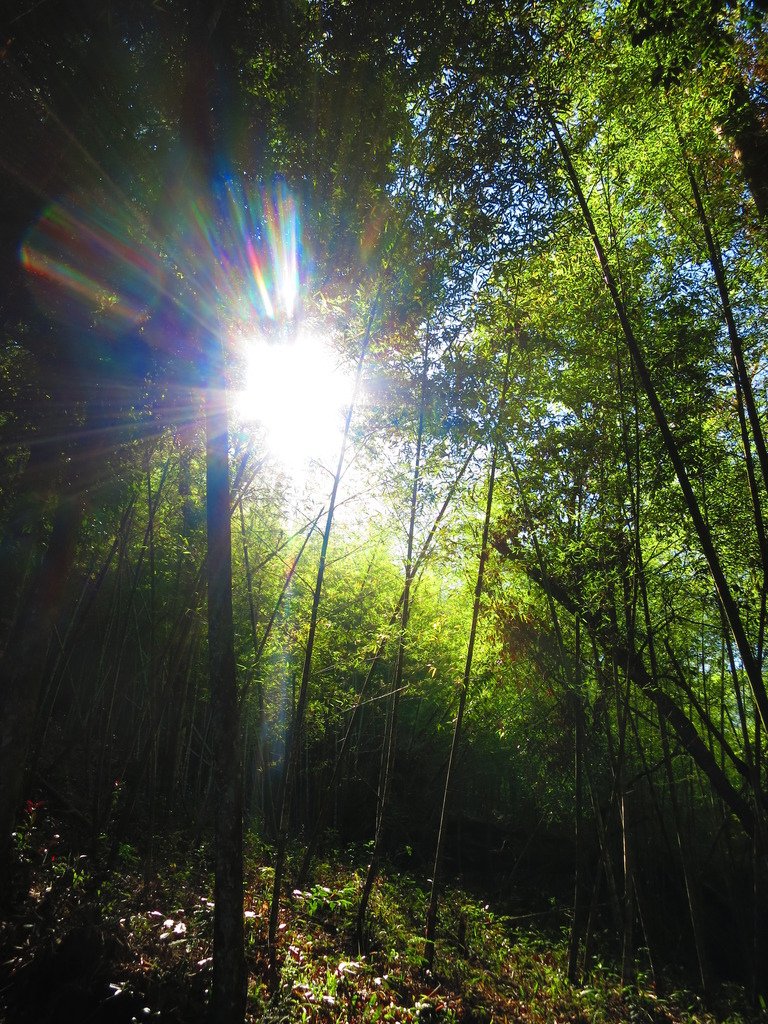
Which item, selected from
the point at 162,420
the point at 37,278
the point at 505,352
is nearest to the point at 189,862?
the point at 162,420

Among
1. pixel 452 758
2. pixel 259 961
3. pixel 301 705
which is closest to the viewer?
pixel 259 961

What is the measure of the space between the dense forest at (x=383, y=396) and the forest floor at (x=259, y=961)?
0.03 metres

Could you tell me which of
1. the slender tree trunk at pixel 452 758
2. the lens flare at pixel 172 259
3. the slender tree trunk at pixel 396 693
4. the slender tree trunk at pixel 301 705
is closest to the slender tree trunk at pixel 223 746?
the lens flare at pixel 172 259

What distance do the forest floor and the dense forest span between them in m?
0.03

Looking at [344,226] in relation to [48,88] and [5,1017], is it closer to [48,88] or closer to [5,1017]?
[48,88]

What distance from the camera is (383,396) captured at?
452 cm

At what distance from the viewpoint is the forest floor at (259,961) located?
262 centimetres

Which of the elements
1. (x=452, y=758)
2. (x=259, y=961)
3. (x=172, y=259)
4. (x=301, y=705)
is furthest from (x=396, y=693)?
(x=172, y=259)

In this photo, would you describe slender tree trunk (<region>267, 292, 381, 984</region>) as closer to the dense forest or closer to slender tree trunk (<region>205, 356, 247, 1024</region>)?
the dense forest

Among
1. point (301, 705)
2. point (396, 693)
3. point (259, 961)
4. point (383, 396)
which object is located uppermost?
point (383, 396)

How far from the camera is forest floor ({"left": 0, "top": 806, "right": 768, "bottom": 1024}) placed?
2617mm

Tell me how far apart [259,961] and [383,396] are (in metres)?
3.92

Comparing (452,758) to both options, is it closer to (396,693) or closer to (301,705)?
(396,693)

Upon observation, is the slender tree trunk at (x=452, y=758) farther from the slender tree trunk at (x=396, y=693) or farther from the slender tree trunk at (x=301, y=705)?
the slender tree trunk at (x=301, y=705)
